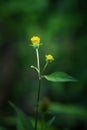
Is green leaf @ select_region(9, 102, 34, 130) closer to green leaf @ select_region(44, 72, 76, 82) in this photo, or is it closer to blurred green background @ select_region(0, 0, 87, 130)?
green leaf @ select_region(44, 72, 76, 82)

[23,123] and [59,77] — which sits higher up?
[59,77]

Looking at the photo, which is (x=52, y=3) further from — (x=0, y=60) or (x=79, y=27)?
(x=0, y=60)

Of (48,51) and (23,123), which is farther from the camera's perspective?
(48,51)

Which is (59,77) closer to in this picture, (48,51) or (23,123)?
(23,123)

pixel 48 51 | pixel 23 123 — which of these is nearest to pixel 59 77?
pixel 23 123

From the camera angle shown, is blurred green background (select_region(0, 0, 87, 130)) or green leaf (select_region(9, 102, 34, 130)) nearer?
green leaf (select_region(9, 102, 34, 130))

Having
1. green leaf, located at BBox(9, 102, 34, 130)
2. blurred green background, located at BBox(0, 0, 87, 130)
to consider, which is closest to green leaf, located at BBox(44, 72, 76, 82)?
green leaf, located at BBox(9, 102, 34, 130)

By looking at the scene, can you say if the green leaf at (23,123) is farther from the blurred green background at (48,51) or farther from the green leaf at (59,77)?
the blurred green background at (48,51)

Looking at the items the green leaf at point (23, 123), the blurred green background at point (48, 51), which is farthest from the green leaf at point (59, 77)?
the blurred green background at point (48, 51)
